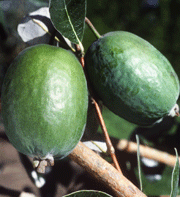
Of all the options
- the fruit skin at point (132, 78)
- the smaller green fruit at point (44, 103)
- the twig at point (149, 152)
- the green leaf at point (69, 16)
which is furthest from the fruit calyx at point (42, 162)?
the twig at point (149, 152)

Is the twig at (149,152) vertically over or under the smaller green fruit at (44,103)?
under

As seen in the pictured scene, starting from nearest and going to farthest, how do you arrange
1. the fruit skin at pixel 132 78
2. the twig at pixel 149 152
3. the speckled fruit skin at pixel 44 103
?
the speckled fruit skin at pixel 44 103
the fruit skin at pixel 132 78
the twig at pixel 149 152

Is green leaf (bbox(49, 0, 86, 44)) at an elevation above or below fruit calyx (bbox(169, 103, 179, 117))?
above

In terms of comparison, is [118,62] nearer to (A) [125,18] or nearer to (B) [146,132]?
(B) [146,132]

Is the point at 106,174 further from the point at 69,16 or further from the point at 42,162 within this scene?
the point at 69,16

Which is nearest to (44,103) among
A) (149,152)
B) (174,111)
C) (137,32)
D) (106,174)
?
(106,174)

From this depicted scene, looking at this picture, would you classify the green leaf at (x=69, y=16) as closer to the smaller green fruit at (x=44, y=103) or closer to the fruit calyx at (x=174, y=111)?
the smaller green fruit at (x=44, y=103)

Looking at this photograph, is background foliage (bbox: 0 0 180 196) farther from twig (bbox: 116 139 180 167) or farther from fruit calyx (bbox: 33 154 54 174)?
fruit calyx (bbox: 33 154 54 174)

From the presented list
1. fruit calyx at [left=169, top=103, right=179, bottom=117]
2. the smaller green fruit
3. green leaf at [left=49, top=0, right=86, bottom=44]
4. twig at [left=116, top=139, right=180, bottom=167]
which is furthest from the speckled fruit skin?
twig at [left=116, top=139, right=180, bottom=167]
